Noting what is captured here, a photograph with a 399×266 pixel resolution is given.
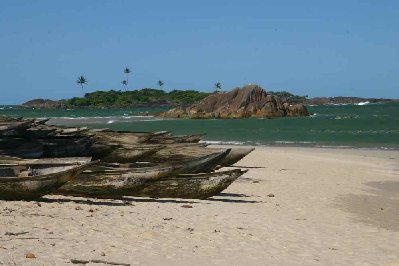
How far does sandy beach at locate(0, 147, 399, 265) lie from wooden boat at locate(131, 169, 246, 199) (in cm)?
28

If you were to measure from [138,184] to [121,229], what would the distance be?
3.40 m

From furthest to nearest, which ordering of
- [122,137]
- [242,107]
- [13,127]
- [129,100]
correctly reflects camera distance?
[129,100], [242,107], [122,137], [13,127]

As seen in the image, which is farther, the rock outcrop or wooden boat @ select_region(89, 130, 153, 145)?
the rock outcrop

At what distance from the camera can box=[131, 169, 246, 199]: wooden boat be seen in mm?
13305

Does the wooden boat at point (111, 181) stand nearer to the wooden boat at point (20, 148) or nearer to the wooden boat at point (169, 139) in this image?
the wooden boat at point (20, 148)

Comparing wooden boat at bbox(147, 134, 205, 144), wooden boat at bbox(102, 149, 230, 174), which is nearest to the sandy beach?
wooden boat at bbox(102, 149, 230, 174)

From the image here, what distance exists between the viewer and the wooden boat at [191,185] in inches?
524

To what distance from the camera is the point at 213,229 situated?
10.1m

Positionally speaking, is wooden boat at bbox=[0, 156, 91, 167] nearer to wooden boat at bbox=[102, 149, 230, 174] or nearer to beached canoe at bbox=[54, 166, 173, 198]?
beached canoe at bbox=[54, 166, 173, 198]

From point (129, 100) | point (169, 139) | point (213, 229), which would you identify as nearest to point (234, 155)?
point (169, 139)

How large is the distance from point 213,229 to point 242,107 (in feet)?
252

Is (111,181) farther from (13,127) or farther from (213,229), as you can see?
(13,127)

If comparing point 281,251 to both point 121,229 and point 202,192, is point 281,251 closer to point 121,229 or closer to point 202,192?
point 121,229

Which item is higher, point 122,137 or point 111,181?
point 122,137
